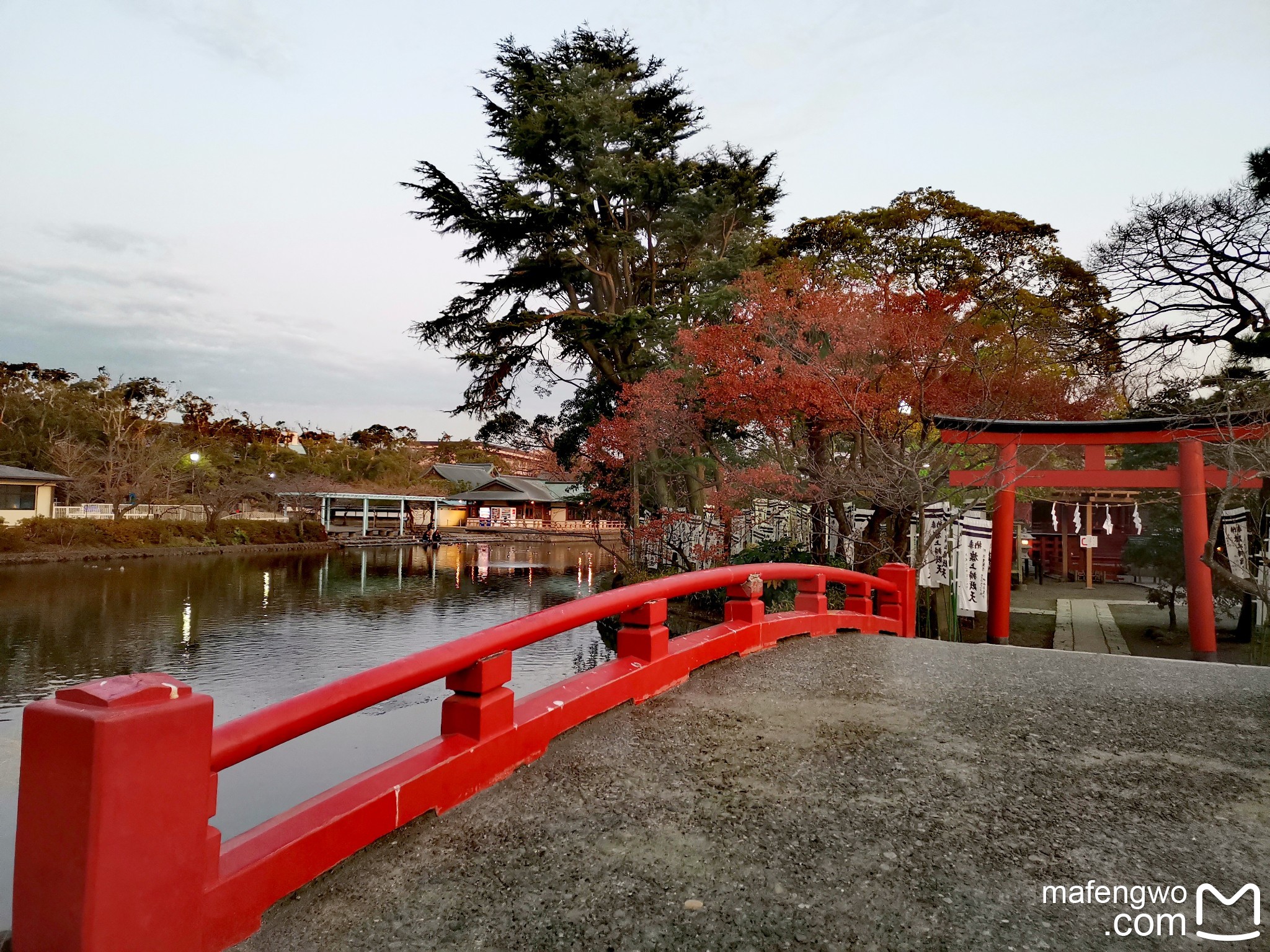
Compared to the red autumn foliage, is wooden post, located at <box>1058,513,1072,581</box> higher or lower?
lower

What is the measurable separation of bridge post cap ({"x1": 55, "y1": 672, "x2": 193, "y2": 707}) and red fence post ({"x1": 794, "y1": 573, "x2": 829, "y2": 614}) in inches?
193

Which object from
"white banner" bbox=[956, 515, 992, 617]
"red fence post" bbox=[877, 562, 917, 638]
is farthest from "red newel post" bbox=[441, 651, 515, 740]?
"white banner" bbox=[956, 515, 992, 617]

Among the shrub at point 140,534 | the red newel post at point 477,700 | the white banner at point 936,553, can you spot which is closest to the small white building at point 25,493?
the shrub at point 140,534

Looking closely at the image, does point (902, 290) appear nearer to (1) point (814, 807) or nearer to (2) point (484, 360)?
(2) point (484, 360)

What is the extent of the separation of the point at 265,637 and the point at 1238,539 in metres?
16.4

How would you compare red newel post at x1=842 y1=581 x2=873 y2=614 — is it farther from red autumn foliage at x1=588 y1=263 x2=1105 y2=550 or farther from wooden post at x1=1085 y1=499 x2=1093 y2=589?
wooden post at x1=1085 y1=499 x2=1093 y2=589

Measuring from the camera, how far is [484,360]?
17047mm

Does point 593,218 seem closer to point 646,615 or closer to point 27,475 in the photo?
point 646,615

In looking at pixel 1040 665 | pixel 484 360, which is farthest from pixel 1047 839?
pixel 484 360

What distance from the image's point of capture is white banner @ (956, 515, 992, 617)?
11.9 meters

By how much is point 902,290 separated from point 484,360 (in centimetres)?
910

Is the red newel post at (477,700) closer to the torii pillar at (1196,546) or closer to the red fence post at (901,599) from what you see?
the red fence post at (901,599)

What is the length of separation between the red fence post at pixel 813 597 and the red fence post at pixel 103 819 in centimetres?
490

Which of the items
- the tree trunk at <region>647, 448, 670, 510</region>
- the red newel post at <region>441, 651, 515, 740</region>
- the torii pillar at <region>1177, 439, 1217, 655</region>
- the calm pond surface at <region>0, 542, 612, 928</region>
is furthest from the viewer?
the tree trunk at <region>647, 448, 670, 510</region>
